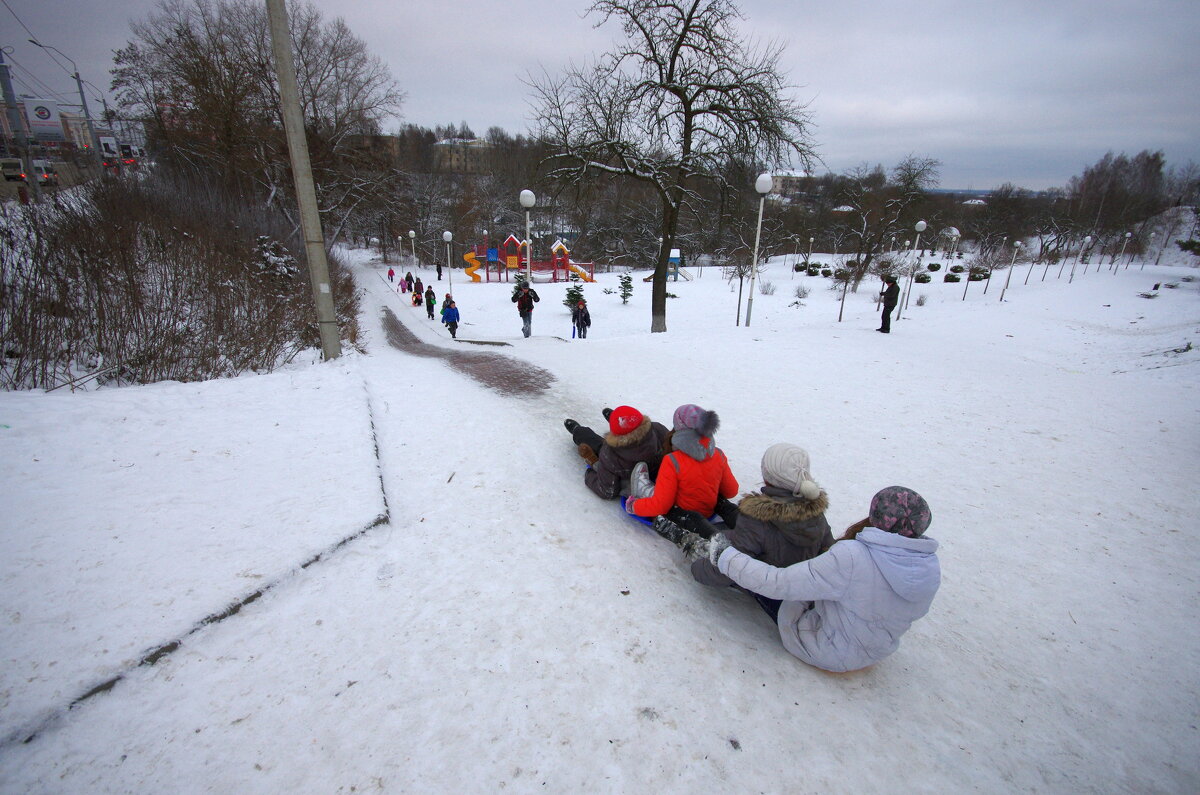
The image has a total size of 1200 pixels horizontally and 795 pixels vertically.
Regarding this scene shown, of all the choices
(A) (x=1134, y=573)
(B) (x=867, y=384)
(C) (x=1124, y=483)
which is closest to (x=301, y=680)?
(A) (x=1134, y=573)

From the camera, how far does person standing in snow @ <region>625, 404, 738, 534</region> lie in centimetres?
332

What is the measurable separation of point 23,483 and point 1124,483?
9.20m

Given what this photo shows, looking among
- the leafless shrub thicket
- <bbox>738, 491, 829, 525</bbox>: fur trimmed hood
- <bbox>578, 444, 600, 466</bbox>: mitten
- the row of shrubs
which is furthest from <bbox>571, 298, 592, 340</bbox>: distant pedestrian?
the row of shrubs

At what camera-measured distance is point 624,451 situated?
13.0 ft

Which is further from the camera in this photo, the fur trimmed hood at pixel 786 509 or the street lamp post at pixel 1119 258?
the street lamp post at pixel 1119 258

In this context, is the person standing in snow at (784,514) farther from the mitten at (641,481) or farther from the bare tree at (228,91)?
the bare tree at (228,91)

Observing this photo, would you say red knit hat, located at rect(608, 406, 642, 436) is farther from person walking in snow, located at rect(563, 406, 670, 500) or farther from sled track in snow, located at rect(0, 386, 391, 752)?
sled track in snow, located at rect(0, 386, 391, 752)

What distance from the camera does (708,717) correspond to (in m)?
2.23

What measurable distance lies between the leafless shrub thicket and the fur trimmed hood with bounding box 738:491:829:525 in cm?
665

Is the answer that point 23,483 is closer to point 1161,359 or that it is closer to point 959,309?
point 1161,359

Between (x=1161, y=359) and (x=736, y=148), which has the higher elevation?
(x=736, y=148)

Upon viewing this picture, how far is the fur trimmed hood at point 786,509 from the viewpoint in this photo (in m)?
2.57

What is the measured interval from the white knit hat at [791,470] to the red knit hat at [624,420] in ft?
4.56

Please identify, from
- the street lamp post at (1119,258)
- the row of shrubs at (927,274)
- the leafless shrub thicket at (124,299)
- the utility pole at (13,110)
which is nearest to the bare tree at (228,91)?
the utility pole at (13,110)
